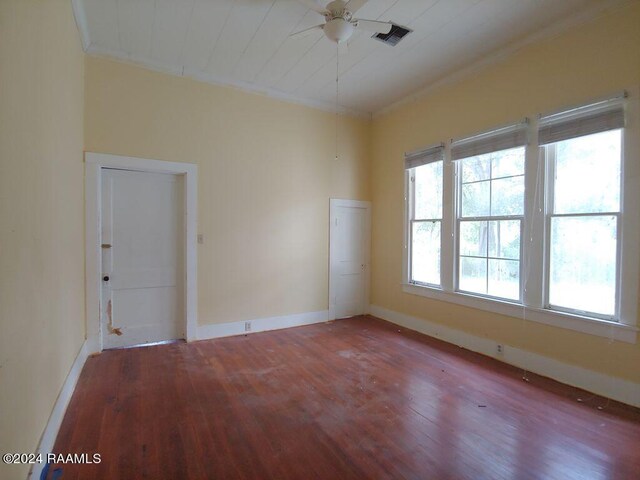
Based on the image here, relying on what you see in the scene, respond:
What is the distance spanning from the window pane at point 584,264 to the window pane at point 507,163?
64 centimetres

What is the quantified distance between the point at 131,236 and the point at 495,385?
13.3 feet

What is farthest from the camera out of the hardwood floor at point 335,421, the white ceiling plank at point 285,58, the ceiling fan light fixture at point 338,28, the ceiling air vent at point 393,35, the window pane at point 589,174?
the white ceiling plank at point 285,58

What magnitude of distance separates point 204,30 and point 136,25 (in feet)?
2.04

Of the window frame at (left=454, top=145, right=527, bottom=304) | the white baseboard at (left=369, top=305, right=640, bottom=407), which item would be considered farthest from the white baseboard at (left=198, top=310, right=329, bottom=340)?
the window frame at (left=454, top=145, right=527, bottom=304)

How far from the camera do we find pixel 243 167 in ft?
13.9

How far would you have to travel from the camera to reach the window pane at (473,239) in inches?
144

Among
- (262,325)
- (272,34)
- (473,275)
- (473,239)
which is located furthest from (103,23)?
(473,275)

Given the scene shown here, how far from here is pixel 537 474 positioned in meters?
1.82

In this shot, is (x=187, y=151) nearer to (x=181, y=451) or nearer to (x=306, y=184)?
(x=306, y=184)

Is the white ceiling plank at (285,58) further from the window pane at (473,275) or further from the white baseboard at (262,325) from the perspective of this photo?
the white baseboard at (262,325)

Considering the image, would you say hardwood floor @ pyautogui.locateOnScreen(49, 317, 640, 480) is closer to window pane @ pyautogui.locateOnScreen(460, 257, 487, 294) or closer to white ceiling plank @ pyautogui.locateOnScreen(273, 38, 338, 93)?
window pane @ pyautogui.locateOnScreen(460, 257, 487, 294)

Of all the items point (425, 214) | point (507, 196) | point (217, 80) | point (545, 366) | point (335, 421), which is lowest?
point (335, 421)

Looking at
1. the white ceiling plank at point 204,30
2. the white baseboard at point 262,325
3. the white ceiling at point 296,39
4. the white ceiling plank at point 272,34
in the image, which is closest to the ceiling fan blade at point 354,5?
the white ceiling at point 296,39

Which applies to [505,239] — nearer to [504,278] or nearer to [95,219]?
[504,278]
